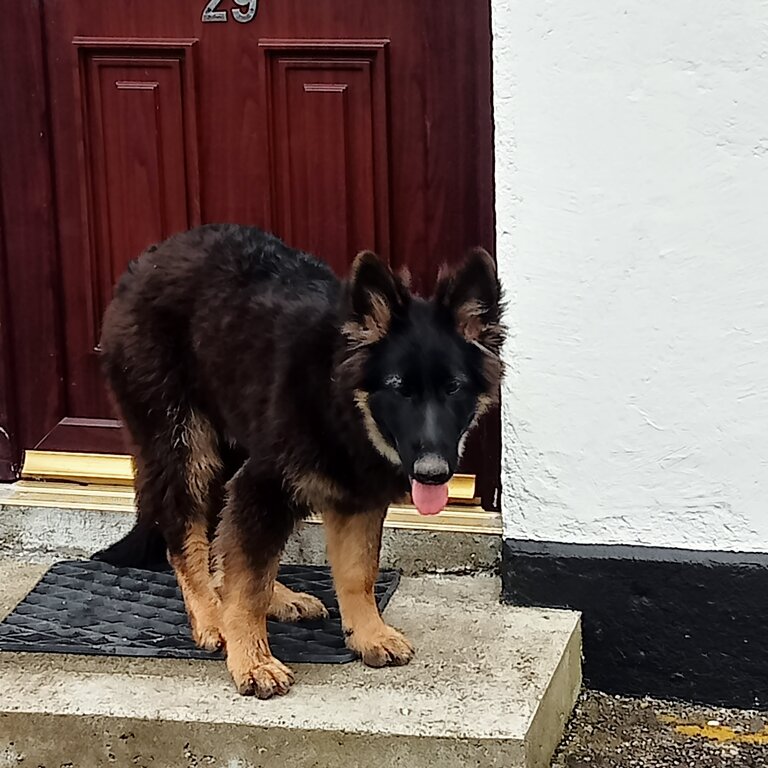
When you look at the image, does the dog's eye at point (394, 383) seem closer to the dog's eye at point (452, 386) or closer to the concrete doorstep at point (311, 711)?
the dog's eye at point (452, 386)

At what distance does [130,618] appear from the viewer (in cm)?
442

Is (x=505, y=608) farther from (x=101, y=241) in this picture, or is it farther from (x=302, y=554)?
(x=101, y=241)

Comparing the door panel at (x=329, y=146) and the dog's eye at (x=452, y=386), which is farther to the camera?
the door panel at (x=329, y=146)

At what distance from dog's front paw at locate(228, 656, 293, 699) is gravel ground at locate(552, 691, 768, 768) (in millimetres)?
835

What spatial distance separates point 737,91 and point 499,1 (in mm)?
745

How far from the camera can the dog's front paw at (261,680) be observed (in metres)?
3.84

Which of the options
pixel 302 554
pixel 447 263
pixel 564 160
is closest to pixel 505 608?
pixel 302 554

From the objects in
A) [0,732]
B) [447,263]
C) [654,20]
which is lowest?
[0,732]

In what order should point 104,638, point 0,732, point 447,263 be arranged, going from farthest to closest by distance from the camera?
point 447,263
point 104,638
point 0,732

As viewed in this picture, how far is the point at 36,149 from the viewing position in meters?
4.87

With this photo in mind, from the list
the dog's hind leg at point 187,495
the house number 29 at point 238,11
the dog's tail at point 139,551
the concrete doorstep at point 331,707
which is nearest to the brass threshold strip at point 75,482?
the dog's tail at point 139,551

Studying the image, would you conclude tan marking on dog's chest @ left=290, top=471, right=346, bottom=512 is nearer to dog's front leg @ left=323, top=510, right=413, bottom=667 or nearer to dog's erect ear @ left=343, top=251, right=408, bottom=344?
dog's front leg @ left=323, top=510, right=413, bottom=667

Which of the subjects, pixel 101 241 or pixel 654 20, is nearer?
pixel 654 20

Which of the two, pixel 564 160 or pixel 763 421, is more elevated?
pixel 564 160
